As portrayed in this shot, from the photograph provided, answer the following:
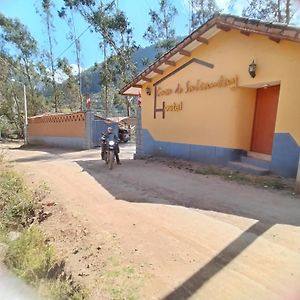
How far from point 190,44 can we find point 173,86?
1.81 meters

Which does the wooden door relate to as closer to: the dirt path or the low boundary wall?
the dirt path

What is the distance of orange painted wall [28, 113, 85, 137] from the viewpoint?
754 inches

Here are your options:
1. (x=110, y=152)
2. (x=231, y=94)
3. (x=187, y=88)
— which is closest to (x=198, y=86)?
(x=187, y=88)

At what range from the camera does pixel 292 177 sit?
273 inches

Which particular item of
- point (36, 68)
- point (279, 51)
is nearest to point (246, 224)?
point (279, 51)

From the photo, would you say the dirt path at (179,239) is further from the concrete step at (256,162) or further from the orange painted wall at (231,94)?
the orange painted wall at (231,94)

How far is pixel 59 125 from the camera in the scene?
21766 mm

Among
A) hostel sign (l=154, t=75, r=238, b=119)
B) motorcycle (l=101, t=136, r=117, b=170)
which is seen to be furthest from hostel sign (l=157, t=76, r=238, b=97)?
motorcycle (l=101, t=136, r=117, b=170)

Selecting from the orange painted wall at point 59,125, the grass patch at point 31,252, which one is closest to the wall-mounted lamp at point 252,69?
the grass patch at point 31,252

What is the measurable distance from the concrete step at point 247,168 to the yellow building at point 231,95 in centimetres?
16

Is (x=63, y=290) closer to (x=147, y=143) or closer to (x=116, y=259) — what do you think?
(x=116, y=259)

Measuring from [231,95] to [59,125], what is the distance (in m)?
15.7

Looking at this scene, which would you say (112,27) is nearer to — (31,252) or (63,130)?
(63,130)

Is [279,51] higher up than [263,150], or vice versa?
[279,51]
